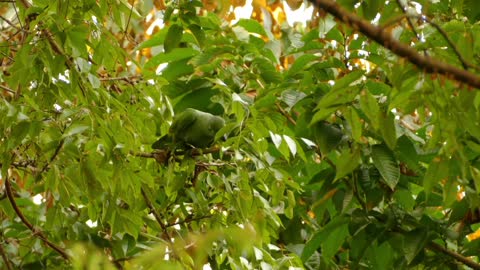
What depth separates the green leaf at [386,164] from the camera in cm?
178

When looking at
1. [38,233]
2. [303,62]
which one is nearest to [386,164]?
[303,62]

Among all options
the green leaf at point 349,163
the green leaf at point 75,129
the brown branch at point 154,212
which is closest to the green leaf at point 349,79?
the green leaf at point 349,163

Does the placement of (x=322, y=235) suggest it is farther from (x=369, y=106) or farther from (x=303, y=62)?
(x=369, y=106)

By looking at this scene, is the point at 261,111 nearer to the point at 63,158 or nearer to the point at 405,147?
the point at 405,147

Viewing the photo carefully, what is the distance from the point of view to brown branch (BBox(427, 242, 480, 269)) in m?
1.79

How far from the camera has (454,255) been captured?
1853 millimetres

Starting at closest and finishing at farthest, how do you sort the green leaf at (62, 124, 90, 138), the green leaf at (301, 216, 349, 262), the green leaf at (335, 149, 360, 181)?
1. the green leaf at (335, 149, 360, 181)
2. the green leaf at (62, 124, 90, 138)
3. the green leaf at (301, 216, 349, 262)

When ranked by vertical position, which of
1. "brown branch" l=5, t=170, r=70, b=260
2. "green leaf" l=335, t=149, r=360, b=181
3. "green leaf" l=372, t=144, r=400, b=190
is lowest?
"brown branch" l=5, t=170, r=70, b=260

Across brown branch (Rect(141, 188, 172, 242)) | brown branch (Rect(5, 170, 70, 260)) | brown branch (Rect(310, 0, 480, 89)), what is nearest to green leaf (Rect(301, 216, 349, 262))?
brown branch (Rect(141, 188, 172, 242))

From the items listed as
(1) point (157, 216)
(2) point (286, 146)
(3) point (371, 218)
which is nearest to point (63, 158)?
(1) point (157, 216)

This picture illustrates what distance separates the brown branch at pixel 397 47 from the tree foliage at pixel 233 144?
29 cm

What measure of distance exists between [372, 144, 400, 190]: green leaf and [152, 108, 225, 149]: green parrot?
322 millimetres

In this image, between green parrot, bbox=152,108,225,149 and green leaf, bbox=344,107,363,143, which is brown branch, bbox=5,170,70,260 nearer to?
green parrot, bbox=152,108,225,149

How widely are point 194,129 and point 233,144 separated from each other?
10 centimetres
